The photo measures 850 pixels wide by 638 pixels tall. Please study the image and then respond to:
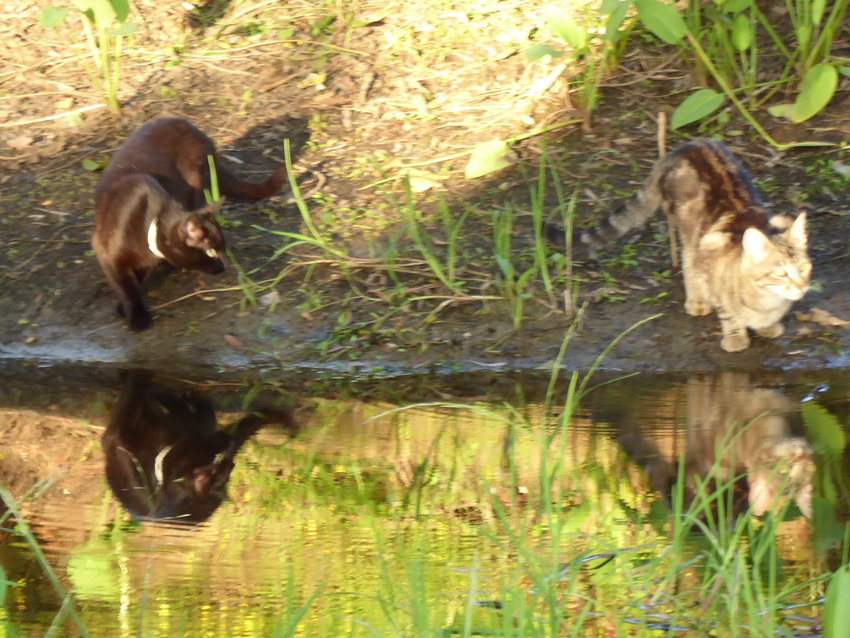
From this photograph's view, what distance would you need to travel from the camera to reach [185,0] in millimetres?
7332

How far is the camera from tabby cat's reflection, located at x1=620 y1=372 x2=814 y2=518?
10.5 feet

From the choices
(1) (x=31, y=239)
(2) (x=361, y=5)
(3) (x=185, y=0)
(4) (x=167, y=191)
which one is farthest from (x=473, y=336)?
(3) (x=185, y=0)

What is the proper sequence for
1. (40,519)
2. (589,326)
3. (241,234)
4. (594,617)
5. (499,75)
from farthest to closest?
(499,75), (241,234), (589,326), (40,519), (594,617)

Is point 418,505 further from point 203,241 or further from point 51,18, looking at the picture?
point 51,18

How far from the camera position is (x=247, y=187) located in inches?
223

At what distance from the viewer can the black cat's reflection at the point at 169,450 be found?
11.4 ft

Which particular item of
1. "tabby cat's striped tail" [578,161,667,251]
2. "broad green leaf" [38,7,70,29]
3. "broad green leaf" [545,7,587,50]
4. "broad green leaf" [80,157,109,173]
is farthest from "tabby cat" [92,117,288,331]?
"broad green leaf" [545,7,587,50]

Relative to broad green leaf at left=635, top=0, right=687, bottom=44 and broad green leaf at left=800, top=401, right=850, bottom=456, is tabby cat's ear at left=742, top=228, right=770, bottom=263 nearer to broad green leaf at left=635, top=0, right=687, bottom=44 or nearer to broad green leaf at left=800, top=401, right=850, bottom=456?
broad green leaf at left=800, top=401, right=850, bottom=456

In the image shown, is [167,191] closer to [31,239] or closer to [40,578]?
[31,239]

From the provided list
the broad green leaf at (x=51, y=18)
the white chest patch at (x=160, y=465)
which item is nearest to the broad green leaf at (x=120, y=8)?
the broad green leaf at (x=51, y=18)

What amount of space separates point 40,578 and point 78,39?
524 centimetres

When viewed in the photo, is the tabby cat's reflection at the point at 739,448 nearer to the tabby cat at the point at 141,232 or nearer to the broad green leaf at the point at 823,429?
the broad green leaf at the point at 823,429

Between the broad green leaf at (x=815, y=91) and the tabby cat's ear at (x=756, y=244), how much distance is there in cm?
144

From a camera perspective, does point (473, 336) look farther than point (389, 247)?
No
